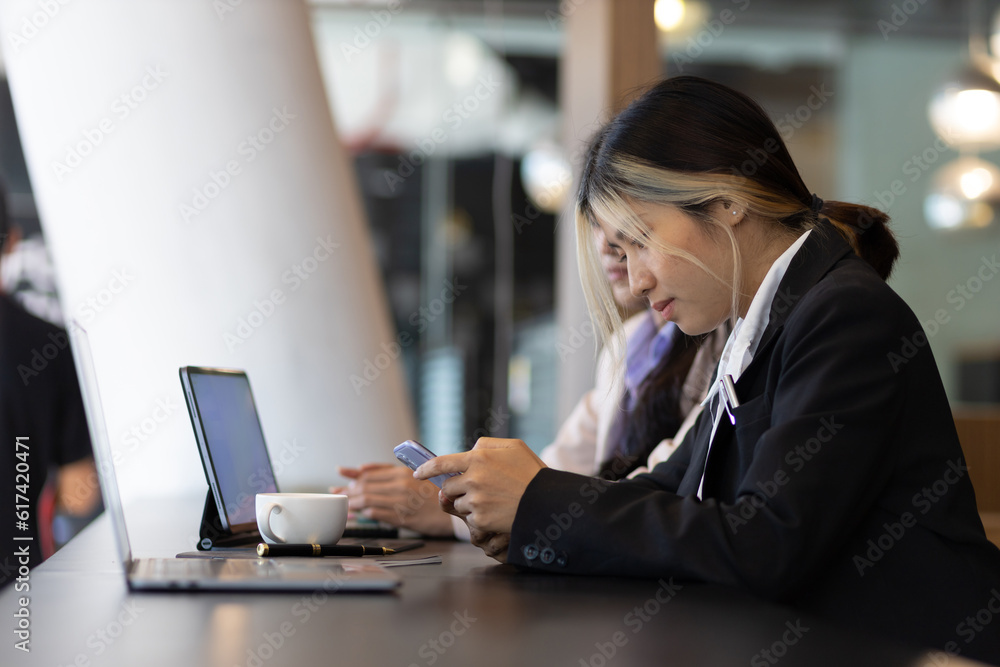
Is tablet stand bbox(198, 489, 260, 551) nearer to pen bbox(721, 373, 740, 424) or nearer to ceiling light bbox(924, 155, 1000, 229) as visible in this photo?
pen bbox(721, 373, 740, 424)

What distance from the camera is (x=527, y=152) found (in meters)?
5.61

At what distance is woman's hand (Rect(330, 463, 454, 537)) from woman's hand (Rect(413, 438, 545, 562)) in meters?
0.39

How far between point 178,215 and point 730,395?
1.30 meters

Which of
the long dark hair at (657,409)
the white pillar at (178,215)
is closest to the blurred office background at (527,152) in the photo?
the white pillar at (178,215)

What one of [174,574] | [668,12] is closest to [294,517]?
[174,574]

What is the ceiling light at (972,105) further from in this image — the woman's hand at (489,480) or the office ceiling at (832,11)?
the woman's hand at (489,480)

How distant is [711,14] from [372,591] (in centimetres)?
529

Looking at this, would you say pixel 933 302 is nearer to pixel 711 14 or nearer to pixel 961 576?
pixel 711 14

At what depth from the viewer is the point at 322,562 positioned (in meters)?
0.99

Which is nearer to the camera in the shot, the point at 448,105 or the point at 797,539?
the point at 797,539

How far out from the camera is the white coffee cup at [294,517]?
43.4 inches

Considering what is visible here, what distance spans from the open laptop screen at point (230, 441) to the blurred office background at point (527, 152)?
160 inches

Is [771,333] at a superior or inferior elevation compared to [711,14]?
inferior

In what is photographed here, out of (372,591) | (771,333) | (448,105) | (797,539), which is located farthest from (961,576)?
(448,105)
